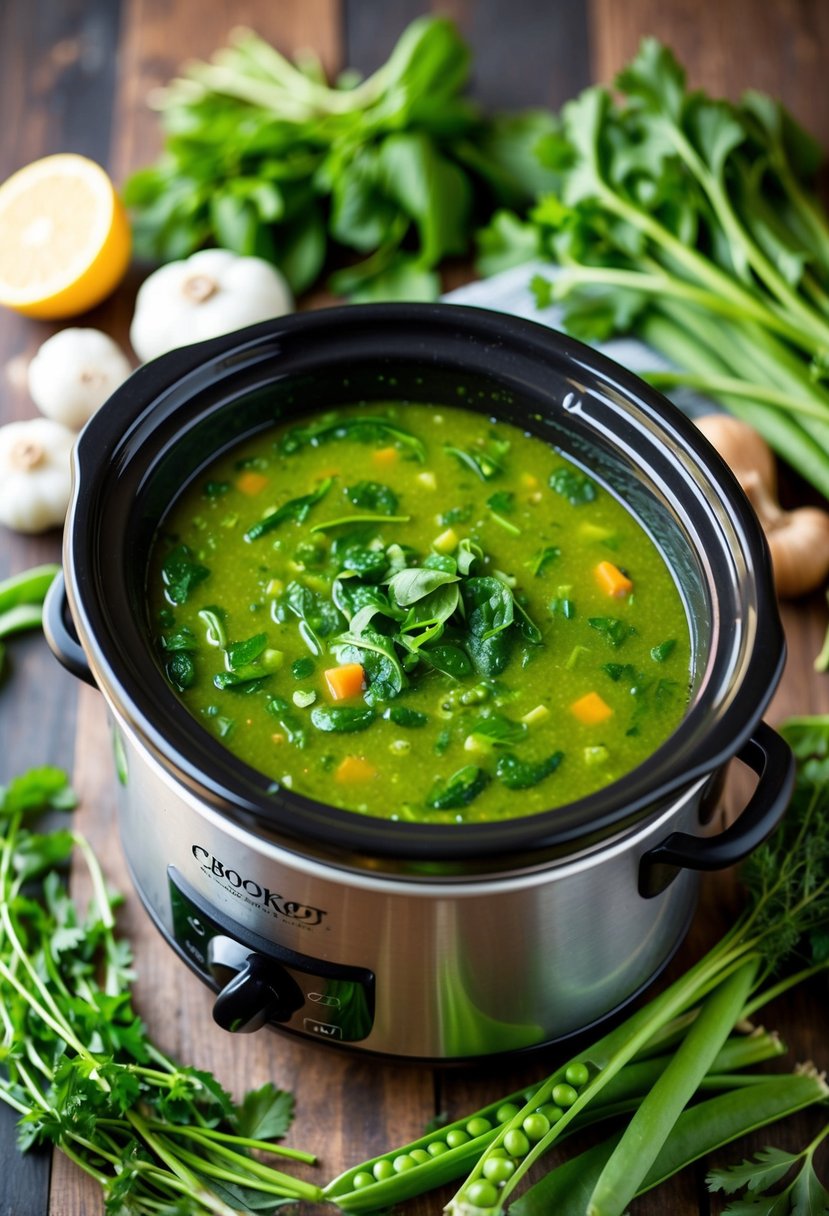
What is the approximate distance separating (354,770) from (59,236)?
178 cm

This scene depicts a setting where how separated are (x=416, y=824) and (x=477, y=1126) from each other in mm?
622

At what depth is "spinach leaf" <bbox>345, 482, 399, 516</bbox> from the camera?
2.44 m

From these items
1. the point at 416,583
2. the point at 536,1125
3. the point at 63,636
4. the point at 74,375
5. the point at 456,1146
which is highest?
the point at 416,583

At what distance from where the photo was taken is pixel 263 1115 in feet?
7.59

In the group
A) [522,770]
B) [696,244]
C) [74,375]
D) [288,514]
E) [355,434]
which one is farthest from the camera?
[696,244]

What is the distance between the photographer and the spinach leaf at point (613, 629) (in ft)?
7.33

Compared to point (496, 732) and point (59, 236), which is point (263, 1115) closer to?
point (496, 732)

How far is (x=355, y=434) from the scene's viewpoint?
100 inches

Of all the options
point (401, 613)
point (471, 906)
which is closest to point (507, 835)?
point (471, 906)

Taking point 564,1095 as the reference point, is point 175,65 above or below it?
above

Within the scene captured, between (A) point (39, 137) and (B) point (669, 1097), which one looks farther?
(A) point (39, 137)

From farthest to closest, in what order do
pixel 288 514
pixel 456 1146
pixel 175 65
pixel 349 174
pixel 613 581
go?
pixel 175 65 < pixel 349 174 < pixel 288 514 < pixel 613 581 < pixel 456 1146

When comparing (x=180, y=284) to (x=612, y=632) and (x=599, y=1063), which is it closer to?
(x=612, y=632)

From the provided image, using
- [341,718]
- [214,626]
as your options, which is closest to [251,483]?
[214,626]
